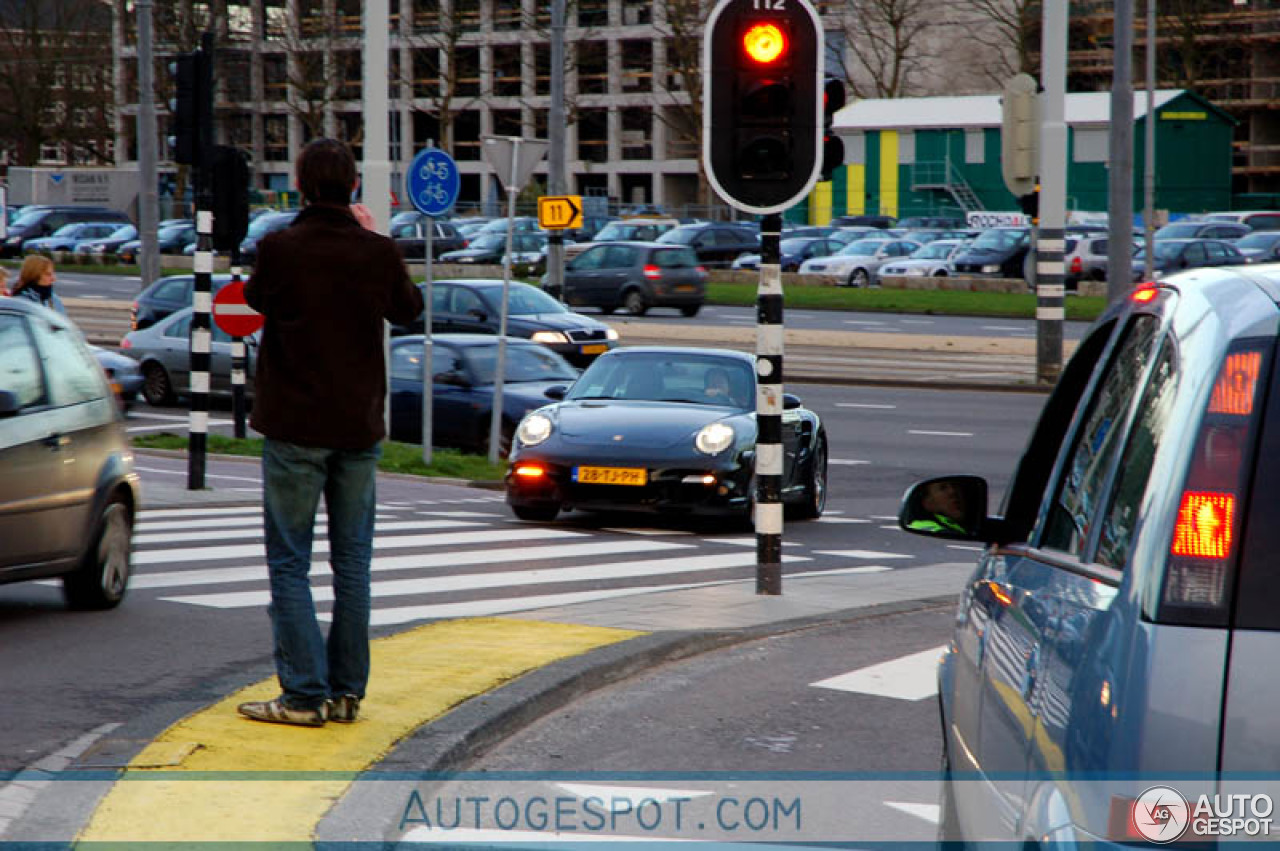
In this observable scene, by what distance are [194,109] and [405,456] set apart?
502 centimetres

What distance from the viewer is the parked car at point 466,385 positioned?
20438 mm

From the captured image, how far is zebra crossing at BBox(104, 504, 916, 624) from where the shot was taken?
1026 centimetres

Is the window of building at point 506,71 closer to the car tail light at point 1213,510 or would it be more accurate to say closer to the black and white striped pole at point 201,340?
the black and white striped pole at point 201,340

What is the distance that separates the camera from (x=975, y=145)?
73500 mm

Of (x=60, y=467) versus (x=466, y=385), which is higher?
(x=60, y=467)

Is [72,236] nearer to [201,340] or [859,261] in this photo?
[859,261]

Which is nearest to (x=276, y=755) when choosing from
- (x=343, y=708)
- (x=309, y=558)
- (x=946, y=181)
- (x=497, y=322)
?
(x=343, y=708)

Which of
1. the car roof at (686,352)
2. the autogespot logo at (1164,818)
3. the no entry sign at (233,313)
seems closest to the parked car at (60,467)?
the car roof at (686,352)

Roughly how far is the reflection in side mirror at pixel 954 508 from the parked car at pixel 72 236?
222 ft

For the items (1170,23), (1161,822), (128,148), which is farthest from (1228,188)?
(1161,822)

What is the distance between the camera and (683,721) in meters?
7.17

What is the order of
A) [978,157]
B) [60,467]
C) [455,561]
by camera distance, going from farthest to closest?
[978,157] → [455,561] → [60,467]

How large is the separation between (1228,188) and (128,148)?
5926cm

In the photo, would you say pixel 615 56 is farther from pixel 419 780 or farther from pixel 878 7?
pixel 419 780
